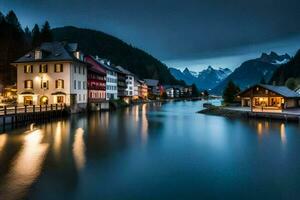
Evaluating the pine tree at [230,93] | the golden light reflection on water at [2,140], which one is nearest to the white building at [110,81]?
the pine tree at [230,93]

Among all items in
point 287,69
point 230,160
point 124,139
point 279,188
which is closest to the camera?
point 279,188

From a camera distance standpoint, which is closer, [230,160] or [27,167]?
[27,167]

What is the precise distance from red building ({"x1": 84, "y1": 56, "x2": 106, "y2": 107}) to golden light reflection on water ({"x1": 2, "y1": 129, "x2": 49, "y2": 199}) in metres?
47.4

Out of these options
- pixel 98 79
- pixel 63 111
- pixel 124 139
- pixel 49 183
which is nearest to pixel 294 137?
pixel 124 139

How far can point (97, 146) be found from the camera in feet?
84.9

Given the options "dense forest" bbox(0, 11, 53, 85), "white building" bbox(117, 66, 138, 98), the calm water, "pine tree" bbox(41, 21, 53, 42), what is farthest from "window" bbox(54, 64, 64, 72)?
"white building" bbox(117, 66, 138, 98)

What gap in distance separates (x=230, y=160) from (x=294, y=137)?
46.0ft

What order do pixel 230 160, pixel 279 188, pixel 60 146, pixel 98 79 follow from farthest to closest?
pixel 98 79, pixel 60 146, pixel 230 160, pixel 279 188

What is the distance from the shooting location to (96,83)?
79438 millimetres

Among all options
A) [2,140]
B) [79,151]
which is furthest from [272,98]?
[2,140]

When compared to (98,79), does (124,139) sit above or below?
below

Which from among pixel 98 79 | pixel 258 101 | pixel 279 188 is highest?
pixel 98 79

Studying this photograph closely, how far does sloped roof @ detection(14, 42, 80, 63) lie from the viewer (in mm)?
60531

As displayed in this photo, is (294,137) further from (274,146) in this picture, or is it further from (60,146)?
(60,146)
